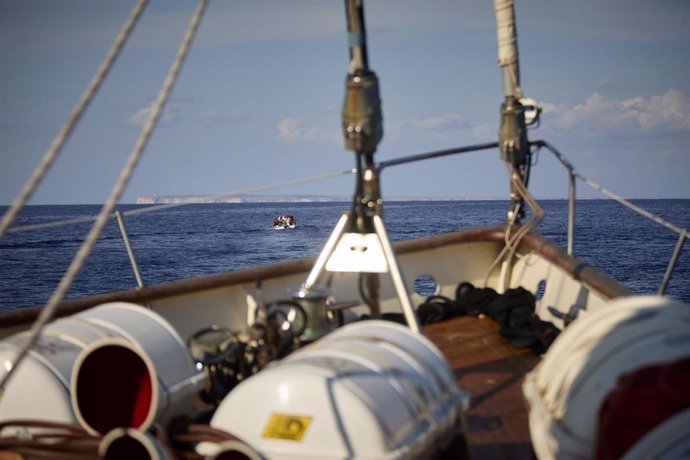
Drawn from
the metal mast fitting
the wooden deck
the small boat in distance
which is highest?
the metal mast fitting

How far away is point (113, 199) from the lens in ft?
10.5

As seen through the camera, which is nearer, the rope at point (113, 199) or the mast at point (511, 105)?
the rope at point (113, 199)

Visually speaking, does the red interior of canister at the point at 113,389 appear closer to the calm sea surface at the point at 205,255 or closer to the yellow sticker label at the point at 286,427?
the yellow sticker label at the point at 286,427

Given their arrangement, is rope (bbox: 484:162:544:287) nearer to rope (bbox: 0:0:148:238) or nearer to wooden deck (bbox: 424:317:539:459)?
wooden deck (bbox: 424:317:539:459)

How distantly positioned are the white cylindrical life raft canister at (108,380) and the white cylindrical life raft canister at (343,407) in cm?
58

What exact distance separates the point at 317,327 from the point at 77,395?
1.87 metres

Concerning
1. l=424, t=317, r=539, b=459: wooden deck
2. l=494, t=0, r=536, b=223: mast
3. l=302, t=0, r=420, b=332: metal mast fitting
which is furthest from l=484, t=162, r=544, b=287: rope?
l=302, t=0, r=420, b=332: metal mast fitting

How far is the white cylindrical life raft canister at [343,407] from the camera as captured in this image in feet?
10.8

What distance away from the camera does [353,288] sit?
25.7ft

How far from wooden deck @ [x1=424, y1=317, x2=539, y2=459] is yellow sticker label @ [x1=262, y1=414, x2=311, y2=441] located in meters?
1.79

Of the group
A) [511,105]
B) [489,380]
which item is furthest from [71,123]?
[511,105]

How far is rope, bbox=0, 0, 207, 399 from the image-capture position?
10.1 ft

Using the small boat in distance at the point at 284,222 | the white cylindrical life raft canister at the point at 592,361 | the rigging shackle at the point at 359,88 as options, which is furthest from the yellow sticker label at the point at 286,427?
the small boat in distance at the point at 284,222

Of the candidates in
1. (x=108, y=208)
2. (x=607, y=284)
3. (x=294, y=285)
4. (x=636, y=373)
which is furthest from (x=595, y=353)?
(x=294, y=285)
